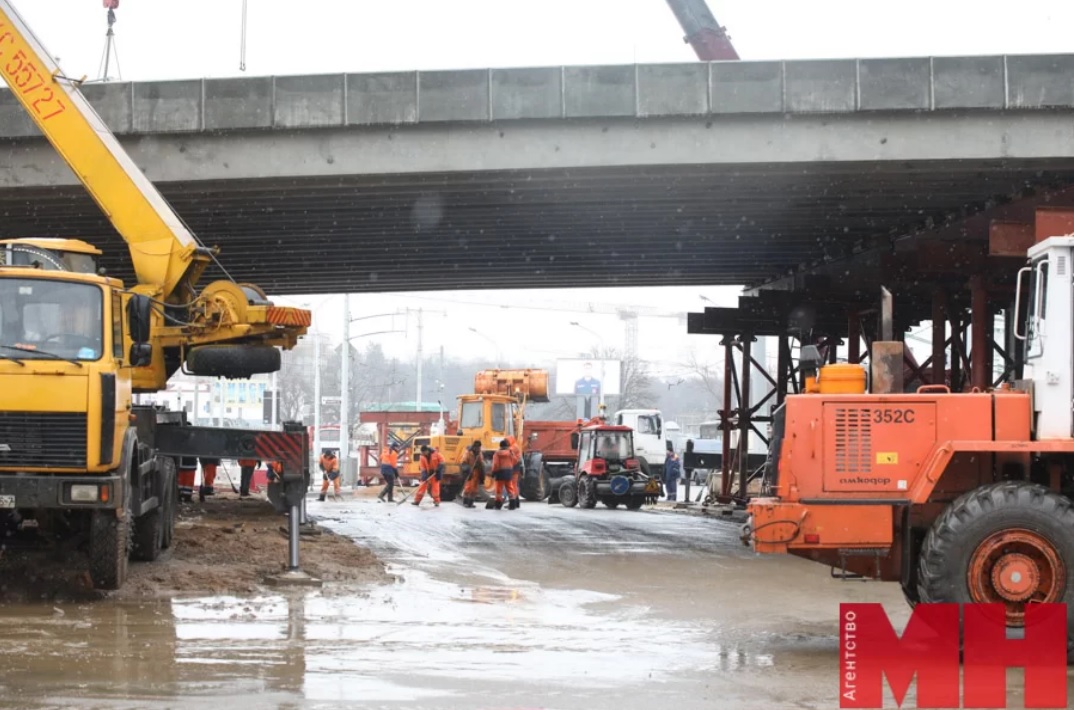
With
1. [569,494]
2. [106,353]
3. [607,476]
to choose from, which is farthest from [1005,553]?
[569,494]

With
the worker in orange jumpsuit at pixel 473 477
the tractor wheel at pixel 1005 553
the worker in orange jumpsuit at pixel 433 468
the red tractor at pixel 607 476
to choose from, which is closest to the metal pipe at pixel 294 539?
the tractor wheel at pixel 1005 553

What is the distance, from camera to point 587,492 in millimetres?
34062

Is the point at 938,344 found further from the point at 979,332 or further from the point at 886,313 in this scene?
the point at 886,313

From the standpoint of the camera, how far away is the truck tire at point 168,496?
1514cm

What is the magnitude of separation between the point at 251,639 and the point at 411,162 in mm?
10605

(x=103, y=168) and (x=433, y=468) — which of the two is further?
(x=433, y=468)

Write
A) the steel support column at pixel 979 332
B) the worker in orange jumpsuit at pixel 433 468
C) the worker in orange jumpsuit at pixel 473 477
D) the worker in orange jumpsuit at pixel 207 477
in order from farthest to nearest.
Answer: the worker in orange jumpsuit at pixel 433 468
the worker in orange jumpsuit at pixel 473 477
the worker in orange jumpsuit at pixel 207 477
the steel support column at pixel 979 332

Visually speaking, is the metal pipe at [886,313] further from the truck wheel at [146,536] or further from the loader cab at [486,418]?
the loader cab at [486,418]

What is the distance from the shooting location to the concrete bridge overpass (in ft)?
60.1

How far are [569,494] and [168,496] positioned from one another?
20868mm

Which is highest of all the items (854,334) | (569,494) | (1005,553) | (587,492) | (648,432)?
(854,334)

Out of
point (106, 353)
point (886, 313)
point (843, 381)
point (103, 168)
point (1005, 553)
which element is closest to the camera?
point (1005, 553)

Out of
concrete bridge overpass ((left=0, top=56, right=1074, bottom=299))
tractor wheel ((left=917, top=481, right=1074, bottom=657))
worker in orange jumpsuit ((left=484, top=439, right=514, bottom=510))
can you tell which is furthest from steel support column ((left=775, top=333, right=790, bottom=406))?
tractor wheel ((left=917, top=481, right=1074, bottom=657))

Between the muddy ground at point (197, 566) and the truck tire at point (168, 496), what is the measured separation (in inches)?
7.0
